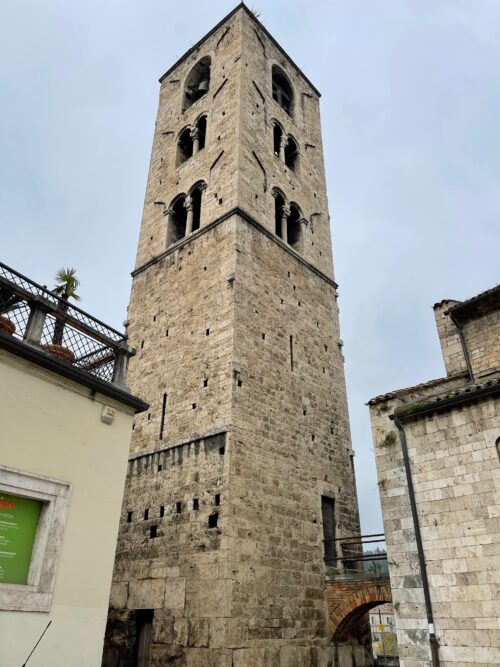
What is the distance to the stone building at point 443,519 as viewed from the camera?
740 cm

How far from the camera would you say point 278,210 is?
18766 mm

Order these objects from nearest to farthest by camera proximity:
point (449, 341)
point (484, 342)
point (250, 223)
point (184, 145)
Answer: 1. point (484, 342)
2. point (449, 341)
3. point (250, 223)
4. point (184, 145)

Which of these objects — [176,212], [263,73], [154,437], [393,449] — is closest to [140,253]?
[176,212]

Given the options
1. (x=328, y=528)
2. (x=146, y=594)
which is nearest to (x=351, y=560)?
(x=328, y=528)

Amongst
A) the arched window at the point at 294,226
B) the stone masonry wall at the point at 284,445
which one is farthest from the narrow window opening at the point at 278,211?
the stone masonry wall at the point at 284,445

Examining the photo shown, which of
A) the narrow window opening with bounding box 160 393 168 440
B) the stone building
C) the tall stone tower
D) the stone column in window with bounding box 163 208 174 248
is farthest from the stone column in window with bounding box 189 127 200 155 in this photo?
the stone building

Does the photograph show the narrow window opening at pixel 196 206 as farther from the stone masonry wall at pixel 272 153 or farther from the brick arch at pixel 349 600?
the brick arch at pixel 349 600

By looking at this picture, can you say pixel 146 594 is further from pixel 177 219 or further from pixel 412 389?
pixel 177 219

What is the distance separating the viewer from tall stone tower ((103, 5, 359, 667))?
433 inches

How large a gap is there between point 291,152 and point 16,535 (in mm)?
19331

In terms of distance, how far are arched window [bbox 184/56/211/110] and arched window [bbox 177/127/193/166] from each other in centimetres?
215

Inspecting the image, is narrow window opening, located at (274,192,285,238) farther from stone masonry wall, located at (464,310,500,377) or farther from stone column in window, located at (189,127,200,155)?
stone masonry wall, located at (464,310,500,377)

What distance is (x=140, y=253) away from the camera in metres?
19.1

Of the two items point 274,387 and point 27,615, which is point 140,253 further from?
point 27,615
